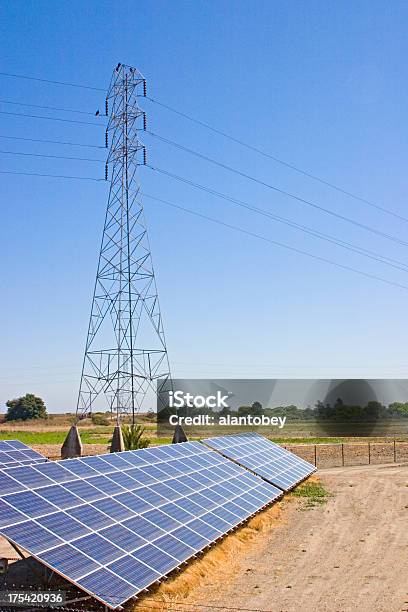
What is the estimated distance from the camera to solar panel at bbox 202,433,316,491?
108ft

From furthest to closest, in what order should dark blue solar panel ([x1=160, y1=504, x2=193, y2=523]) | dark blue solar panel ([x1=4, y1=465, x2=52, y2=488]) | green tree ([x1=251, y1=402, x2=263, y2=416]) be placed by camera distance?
green tree ([x1=251, y1=402, x2=263, y2=416]) < dark blue solar panel ([x1=160, y1=504, x2=193, y2=523]) < dark blue solar panel ([x1=4, y1=465, x2=52, y2=488])

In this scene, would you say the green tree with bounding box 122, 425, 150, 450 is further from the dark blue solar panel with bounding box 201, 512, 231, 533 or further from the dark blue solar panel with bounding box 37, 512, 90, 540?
the dark blue solar panel with bounding box 37, 512, 90, 540

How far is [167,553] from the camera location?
1745cm

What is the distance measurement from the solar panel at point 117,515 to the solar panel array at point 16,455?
192 inches

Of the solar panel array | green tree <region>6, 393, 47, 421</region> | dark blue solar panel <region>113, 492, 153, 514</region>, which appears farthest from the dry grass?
green tree <region>6, 393, 47, 421</region>

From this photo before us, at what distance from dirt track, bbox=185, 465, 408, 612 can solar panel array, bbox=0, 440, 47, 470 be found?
32.9 ft

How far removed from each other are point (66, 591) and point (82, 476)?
456 cm

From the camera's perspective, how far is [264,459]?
36344 millimetres

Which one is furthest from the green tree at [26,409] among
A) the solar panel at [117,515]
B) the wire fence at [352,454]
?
the solar panel at [117,515]

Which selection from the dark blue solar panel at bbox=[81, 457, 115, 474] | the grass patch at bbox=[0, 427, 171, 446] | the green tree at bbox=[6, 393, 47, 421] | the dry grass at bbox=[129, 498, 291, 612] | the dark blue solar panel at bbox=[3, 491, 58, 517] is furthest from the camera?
the green tree at bbox=[6, 393, 47, 421]

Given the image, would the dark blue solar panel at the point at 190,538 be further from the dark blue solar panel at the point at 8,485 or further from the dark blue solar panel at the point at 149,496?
the dark blue solar panel at the point at 8,485

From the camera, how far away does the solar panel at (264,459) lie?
32.9m

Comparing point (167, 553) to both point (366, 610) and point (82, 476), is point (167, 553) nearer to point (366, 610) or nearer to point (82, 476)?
point (82, 476)

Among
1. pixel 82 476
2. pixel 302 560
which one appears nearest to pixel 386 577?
pixel 302 560
